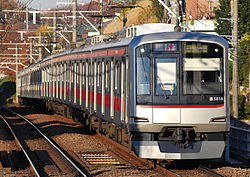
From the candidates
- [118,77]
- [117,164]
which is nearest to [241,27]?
[118,77]

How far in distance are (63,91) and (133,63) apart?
12.7m

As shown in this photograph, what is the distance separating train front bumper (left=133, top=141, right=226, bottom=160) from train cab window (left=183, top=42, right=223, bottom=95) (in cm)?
107

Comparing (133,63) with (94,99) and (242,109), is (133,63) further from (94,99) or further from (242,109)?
(242,109)

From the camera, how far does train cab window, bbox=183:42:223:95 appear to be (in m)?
11.1

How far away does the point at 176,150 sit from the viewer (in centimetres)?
1086

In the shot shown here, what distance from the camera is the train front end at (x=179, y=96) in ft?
35.8

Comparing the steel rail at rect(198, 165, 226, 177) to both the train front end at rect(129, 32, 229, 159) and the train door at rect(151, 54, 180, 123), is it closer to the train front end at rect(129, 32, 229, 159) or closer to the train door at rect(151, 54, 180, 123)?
the train front end at rect(129, 32, 229, 159)

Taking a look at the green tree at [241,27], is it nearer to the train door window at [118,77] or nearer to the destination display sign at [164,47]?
the train door window at [118,77]

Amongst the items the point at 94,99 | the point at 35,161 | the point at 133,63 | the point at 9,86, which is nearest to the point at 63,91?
the point at 94,99

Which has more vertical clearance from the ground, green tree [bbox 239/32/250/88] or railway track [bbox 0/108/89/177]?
green tree [bbox 239/32/250/88]

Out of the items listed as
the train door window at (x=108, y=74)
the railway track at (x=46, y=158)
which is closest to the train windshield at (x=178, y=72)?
the railway track at (x=46, y=158)

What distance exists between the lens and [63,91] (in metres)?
23.7

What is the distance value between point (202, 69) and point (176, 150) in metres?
1.71

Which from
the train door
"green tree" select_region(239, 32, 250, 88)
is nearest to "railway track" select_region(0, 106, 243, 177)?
the train door
